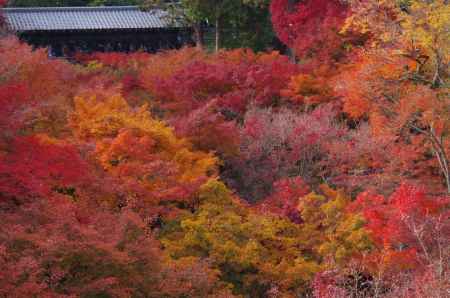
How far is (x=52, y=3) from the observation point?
3903 centimetres

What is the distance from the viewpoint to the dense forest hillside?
38.8 ft

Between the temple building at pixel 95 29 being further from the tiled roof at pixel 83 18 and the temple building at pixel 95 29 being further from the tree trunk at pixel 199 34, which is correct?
the tree trunk at pixel 199 34

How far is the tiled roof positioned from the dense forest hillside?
360 inches

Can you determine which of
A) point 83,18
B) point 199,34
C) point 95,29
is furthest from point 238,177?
point 83,18

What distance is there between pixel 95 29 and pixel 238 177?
634 inches

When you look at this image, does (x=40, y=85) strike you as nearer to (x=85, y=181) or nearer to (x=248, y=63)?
(x=85, y=181)

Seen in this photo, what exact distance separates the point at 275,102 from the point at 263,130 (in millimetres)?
3460

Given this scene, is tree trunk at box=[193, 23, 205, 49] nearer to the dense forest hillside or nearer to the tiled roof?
the tiled roof

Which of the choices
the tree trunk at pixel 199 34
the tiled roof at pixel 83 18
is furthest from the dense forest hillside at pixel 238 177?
the tiled roof at pixel 83 18

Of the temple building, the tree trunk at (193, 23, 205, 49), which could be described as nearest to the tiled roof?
the temple building

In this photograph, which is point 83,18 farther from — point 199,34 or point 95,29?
point 199,34

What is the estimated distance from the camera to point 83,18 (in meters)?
34.7

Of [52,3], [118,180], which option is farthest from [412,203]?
[52,3]

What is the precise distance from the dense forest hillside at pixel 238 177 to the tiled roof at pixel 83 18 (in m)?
9.14
